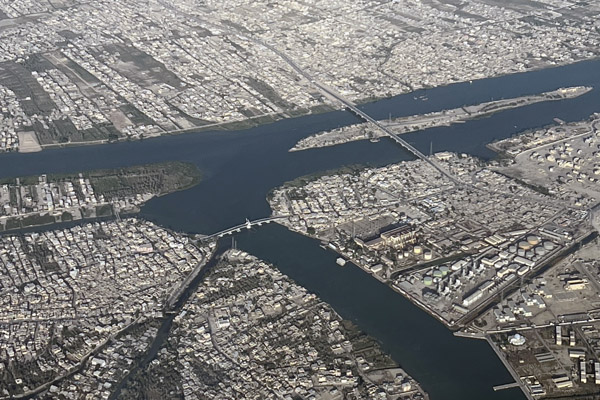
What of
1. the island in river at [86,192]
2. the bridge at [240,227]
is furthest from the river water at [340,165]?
the island in river at [86,192]

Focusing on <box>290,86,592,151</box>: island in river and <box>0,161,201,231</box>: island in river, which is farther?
<box>290,86,592,151</box>: island in river

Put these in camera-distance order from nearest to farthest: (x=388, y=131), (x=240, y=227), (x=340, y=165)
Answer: (x=240, y=227)
(x=340, y=165)
(x=388, y=131)

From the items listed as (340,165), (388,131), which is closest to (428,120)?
(388,131)

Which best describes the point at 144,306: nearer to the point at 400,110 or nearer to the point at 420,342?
the point at 420,342

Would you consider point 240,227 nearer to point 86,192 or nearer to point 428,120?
point 86,192

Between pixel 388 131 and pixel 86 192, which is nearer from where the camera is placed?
pixel 86 192

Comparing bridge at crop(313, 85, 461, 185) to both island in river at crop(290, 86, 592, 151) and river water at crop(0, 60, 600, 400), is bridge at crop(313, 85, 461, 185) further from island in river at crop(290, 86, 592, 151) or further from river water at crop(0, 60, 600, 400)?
river water at crop(0, 60, 600, 400)

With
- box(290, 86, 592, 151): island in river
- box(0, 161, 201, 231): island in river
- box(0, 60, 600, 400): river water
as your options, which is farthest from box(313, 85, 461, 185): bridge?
box(0, 161, 201, 231): island in river

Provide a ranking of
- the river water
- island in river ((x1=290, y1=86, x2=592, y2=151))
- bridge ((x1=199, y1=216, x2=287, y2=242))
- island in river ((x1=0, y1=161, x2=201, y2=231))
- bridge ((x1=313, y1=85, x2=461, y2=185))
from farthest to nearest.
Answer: island in river ((x1=290, y1=86, x2=592, y2=151)), bridge ((x1=313, y1=85, x2=461, y2=185)), island in river ((x1=0, y1=161, x2=201, y2=231)), bridge ((x1=199, y1=216, x2=287, y2=242)), the river water

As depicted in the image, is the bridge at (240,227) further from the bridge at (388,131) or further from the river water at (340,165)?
the bridge at (388,131)
